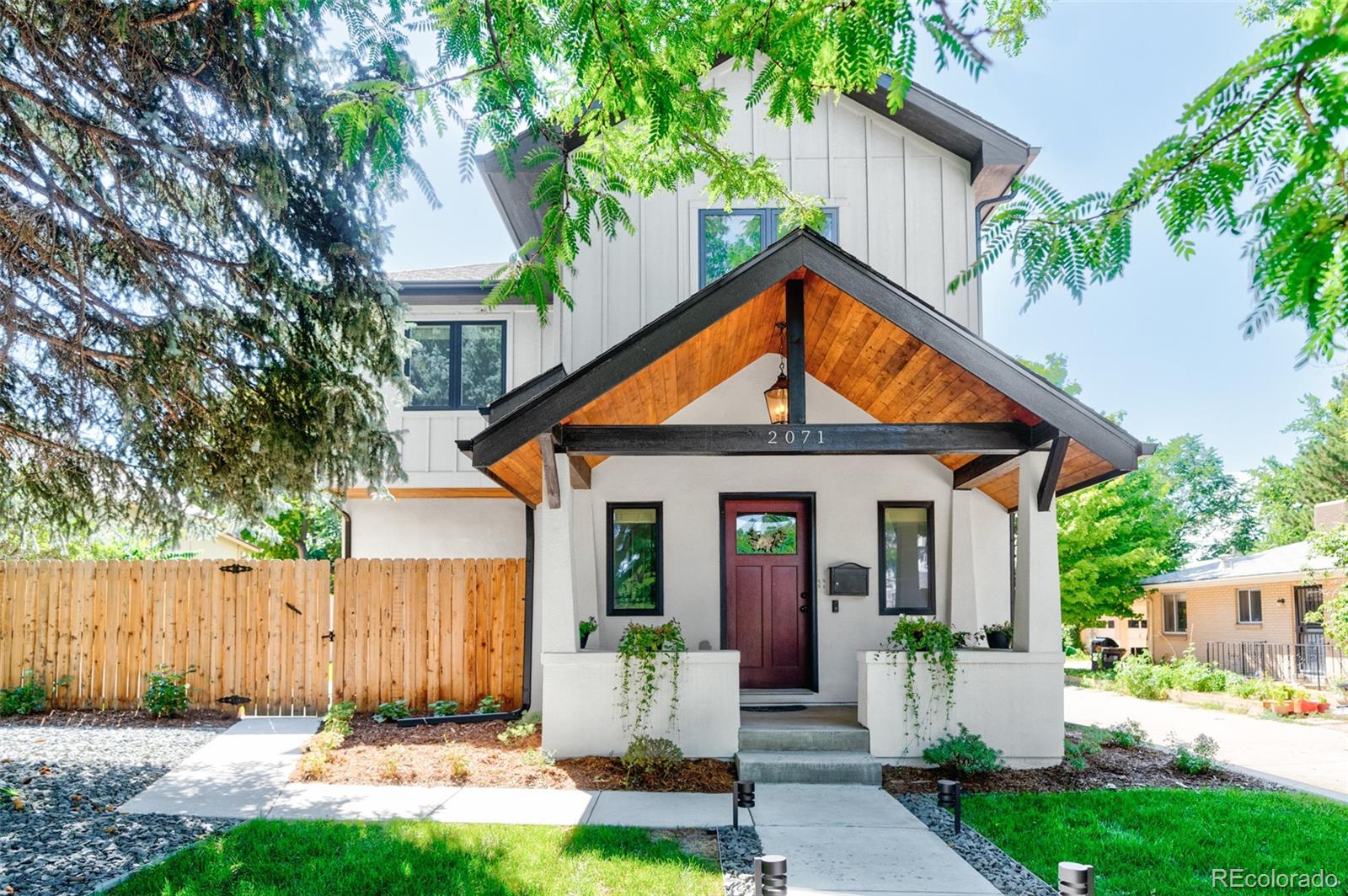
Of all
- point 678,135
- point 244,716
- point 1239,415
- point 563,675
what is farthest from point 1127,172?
point 1239,415

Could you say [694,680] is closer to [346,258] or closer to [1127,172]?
[346,258]

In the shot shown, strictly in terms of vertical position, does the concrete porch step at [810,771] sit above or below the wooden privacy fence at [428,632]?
below

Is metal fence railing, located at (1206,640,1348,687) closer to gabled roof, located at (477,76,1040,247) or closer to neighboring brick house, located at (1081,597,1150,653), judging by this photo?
neighboring brick house, located at (1081,597,1150,653)

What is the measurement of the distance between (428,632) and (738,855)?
6403 millimetres

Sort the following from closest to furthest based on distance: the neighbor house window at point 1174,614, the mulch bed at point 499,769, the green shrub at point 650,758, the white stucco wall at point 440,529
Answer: the mulch bed at point 499,769 < the green shrub at point 650,758 < the white stucco wall at point 440,529 < the neighbor house window at point 1174,614

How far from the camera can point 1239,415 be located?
156 feet

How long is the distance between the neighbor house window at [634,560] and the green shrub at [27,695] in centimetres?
687

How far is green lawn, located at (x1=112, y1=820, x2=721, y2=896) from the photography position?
4.68 metres

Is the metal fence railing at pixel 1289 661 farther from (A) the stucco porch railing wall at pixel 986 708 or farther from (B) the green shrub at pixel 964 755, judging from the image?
(B) the green shrub at pixel 964 755

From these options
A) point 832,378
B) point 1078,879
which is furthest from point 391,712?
point 1078,879

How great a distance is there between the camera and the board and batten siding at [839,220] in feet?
34.5

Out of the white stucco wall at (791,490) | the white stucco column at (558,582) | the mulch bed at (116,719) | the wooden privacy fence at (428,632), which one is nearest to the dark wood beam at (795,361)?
the white stucco column at (558,582)

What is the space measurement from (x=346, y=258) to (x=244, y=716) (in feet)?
21.4

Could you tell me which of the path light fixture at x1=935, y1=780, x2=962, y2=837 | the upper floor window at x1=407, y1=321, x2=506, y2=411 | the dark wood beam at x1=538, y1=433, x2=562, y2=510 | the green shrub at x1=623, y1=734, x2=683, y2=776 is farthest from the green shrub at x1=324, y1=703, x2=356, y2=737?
the path light fixture at x1=935, y1=780, x2=962, y2=837
